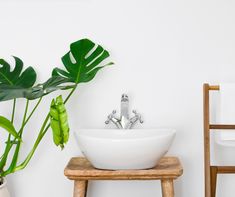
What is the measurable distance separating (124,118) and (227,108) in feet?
1.61

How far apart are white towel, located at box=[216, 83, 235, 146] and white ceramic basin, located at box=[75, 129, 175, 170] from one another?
0.30 m

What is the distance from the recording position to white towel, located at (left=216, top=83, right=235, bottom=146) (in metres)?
2.05

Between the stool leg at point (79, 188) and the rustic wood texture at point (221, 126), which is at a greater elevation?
the rustic wood texture at point (221, 126)

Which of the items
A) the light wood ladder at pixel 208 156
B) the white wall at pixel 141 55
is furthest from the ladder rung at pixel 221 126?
the white wall at pixel 141 55

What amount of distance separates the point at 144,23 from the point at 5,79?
0.73 meters

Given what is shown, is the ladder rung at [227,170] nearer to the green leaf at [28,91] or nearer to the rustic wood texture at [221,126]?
the rustic wood texture at [221,126]

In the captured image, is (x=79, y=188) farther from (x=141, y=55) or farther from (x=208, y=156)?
(x=141, y=55)

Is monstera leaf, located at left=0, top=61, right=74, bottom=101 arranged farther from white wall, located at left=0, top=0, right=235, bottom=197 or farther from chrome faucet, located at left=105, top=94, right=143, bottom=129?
chrome faucet, located at left=105, top=94, right=143, bottom=129

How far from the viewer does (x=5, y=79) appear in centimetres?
203

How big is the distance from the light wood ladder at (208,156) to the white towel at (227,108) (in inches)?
1.6

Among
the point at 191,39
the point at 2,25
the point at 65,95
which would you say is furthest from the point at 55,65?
the point at 191,39

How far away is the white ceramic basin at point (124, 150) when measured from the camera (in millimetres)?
1807

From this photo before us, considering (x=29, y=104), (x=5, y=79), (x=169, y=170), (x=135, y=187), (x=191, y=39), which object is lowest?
(x=135, y=187)

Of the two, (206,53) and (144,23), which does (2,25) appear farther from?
(206,53)
